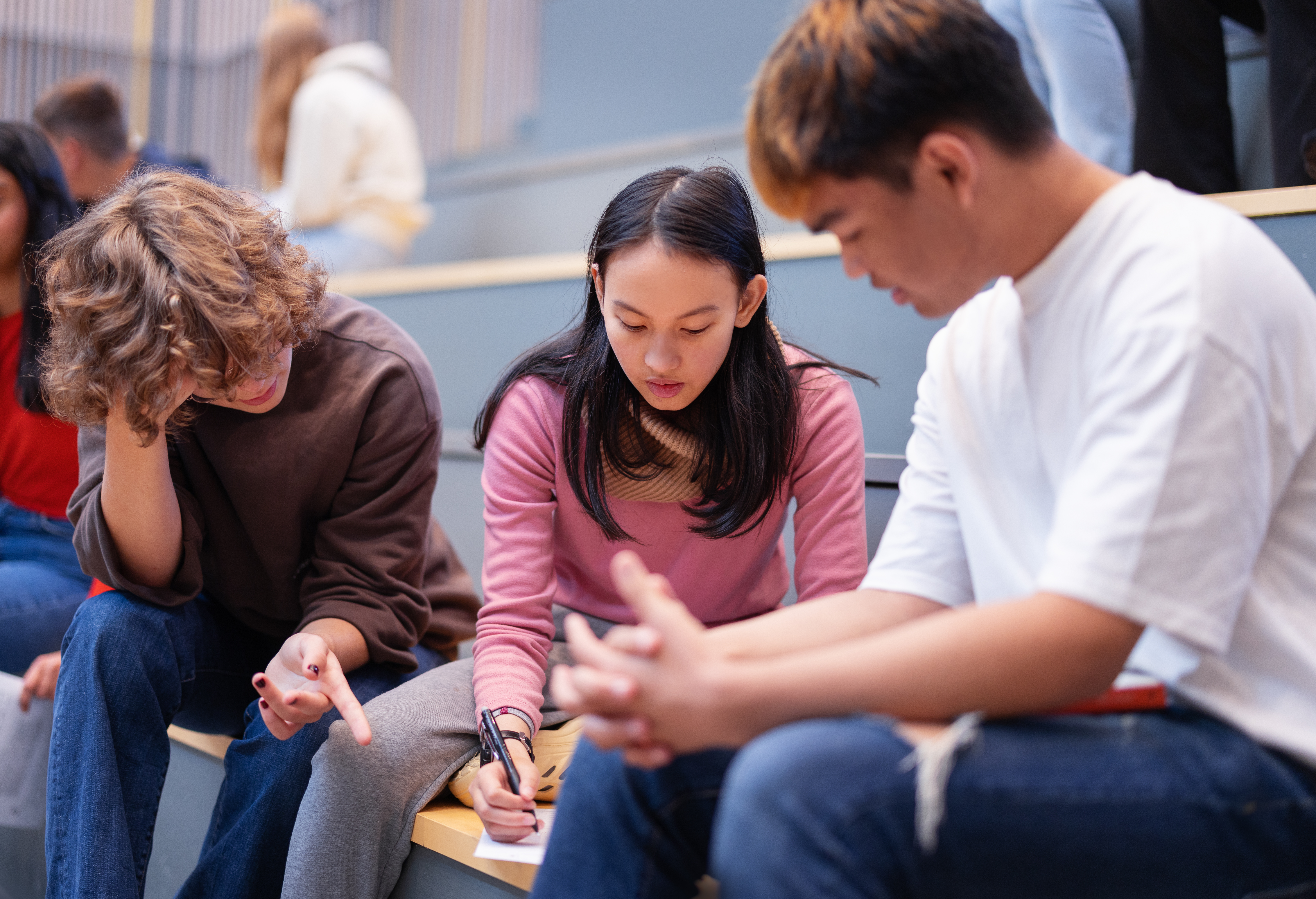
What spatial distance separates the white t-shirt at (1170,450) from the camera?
53 centimetres

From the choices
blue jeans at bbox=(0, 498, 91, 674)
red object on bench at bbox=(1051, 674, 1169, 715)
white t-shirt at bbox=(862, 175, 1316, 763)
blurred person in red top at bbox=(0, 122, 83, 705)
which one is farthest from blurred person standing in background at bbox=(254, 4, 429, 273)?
red object on bench at bbox=(1051, 674, 1169, 715)

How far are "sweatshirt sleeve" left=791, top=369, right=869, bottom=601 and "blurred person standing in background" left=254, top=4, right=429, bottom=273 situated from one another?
163 cm

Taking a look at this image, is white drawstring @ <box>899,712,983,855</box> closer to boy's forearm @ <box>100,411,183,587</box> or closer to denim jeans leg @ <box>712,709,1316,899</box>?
denim jeans leg @ <box>712,709,1316,899</box>

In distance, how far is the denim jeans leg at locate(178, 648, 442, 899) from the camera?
990 millimetres

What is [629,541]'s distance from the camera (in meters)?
1.10

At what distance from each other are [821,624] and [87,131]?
2.29 m

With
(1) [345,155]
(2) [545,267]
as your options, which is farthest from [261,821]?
(1) [345,155]

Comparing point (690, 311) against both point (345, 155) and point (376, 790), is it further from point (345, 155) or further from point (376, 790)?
point (345, 155)

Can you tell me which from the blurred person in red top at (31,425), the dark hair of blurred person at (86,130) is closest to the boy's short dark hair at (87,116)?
the dark hair of blurred person at (86,130)

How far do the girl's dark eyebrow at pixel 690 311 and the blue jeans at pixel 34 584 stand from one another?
80 centimetres

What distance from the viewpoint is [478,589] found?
1.69 meters

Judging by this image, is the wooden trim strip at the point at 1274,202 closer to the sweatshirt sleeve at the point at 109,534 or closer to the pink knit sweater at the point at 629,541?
the pink knit sweater at the point at 629,541

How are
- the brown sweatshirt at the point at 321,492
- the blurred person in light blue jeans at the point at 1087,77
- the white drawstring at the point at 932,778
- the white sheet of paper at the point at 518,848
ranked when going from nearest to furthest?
the white drawstring at the point at 932,778, the white sheet of paper at the point at 518,848, the brown sweatshirt at the point at 321,492, the blurred person in light blue jeans at the point at 1087,77

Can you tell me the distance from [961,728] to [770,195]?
0.34m
